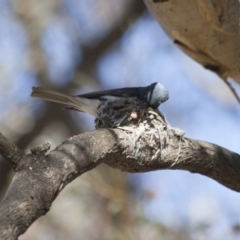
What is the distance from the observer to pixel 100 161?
6.40 feet

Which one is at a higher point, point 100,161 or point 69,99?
point 69,99

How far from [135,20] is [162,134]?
239 cm

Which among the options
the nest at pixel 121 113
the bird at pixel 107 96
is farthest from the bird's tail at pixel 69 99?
the nest at pixel 121 113

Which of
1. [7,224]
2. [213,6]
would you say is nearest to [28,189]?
[7,224]

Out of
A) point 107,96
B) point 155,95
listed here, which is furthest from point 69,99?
point 155,95

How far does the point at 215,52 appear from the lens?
2.66m

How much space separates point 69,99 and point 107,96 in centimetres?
27

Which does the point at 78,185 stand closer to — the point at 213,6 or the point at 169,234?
the point at 169,234

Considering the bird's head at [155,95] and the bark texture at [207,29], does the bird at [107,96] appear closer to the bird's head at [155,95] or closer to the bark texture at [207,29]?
the bird's head at [155,95]

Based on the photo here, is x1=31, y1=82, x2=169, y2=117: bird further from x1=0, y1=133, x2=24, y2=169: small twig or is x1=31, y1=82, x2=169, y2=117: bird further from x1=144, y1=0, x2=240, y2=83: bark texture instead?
x1=0, y1=133, x2=24, y2=169: small twig

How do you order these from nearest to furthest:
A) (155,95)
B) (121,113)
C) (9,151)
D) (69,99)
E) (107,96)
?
1. (9,151)
2. (121,113)
3. (155,95)
4. (107,96)
5. (69,99)

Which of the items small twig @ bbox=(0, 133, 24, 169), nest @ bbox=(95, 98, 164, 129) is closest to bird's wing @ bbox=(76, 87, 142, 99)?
nest @ bbox=(95, 98, 164, 129)

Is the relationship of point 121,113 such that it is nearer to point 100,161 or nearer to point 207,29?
point 207,29

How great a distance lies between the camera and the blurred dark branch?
1.46 m
